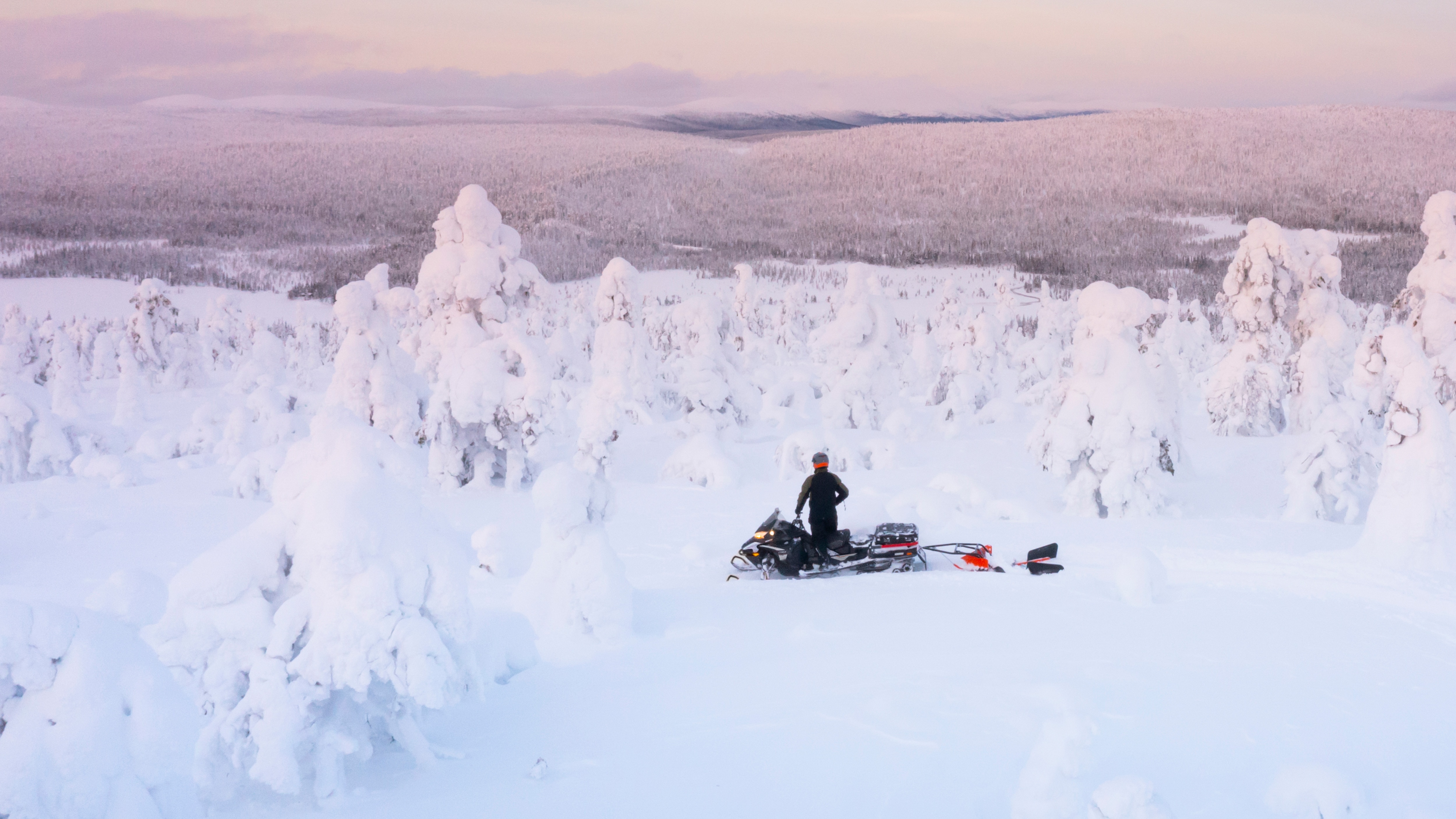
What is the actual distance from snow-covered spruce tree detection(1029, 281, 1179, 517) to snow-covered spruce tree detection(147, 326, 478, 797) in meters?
10.6

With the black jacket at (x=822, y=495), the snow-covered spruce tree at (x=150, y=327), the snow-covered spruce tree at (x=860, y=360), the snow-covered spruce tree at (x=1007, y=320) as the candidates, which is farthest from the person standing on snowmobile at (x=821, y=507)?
the snow-covered spruce tree at (x=150, y=327)

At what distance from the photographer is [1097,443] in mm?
12828

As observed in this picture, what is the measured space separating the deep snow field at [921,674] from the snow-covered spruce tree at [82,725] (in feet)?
0.09

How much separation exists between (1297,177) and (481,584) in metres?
83.4

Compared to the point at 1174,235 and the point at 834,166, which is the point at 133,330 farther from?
the point at 1174,235

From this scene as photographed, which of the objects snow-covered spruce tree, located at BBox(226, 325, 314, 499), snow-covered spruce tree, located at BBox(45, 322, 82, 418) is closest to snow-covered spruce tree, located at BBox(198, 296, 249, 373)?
snow-covered spruce tree, located at BBox(45, 322, 82, 418)

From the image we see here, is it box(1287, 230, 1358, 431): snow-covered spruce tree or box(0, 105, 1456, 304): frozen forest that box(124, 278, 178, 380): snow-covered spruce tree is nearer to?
box(0, 105, 1456, 304): frozen forest

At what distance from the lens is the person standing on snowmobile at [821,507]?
915cm

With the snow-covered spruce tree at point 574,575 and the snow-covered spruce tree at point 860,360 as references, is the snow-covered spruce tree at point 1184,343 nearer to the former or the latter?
the snow-covered spruce tree at point 860,360

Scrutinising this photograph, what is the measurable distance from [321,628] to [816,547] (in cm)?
592

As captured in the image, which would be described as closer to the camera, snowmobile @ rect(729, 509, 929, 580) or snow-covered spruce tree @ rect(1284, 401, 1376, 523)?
snowmobile @ rect(729, 509, 929, 580)

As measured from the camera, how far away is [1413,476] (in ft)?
29.3

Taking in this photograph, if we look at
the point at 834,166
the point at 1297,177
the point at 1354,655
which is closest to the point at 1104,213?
the point at 1297,177

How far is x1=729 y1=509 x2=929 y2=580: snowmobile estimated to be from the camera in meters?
9.26
